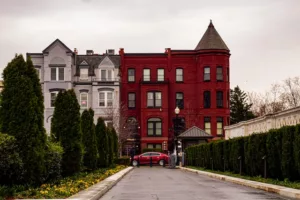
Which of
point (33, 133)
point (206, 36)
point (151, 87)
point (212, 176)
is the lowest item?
point (212, 176)

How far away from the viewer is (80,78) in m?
Answer: 77.6

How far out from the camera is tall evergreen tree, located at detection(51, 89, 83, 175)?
24703 mm

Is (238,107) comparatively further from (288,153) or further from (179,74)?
(288,153)

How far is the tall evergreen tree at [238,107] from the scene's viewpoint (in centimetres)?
10312

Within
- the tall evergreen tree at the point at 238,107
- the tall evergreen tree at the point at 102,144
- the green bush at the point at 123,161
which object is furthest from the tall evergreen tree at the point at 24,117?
the tall evergreen tree at the point at 238,107

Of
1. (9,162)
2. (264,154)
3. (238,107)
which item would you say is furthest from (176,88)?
(9,162)

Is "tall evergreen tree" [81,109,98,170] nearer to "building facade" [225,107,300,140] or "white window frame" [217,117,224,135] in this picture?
"building facade" [225,107,300,140]

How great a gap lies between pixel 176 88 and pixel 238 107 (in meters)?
27.6

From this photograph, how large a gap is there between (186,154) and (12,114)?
1740 inches

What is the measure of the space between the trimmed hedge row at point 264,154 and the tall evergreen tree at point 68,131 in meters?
8.16

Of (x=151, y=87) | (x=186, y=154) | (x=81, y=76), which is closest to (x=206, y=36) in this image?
(x=151, y=87)

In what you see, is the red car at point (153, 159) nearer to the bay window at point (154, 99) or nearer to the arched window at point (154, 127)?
the arched window at point (154, 127)

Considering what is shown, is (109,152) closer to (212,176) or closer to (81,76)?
(212,176)

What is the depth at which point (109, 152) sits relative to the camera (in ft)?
148
